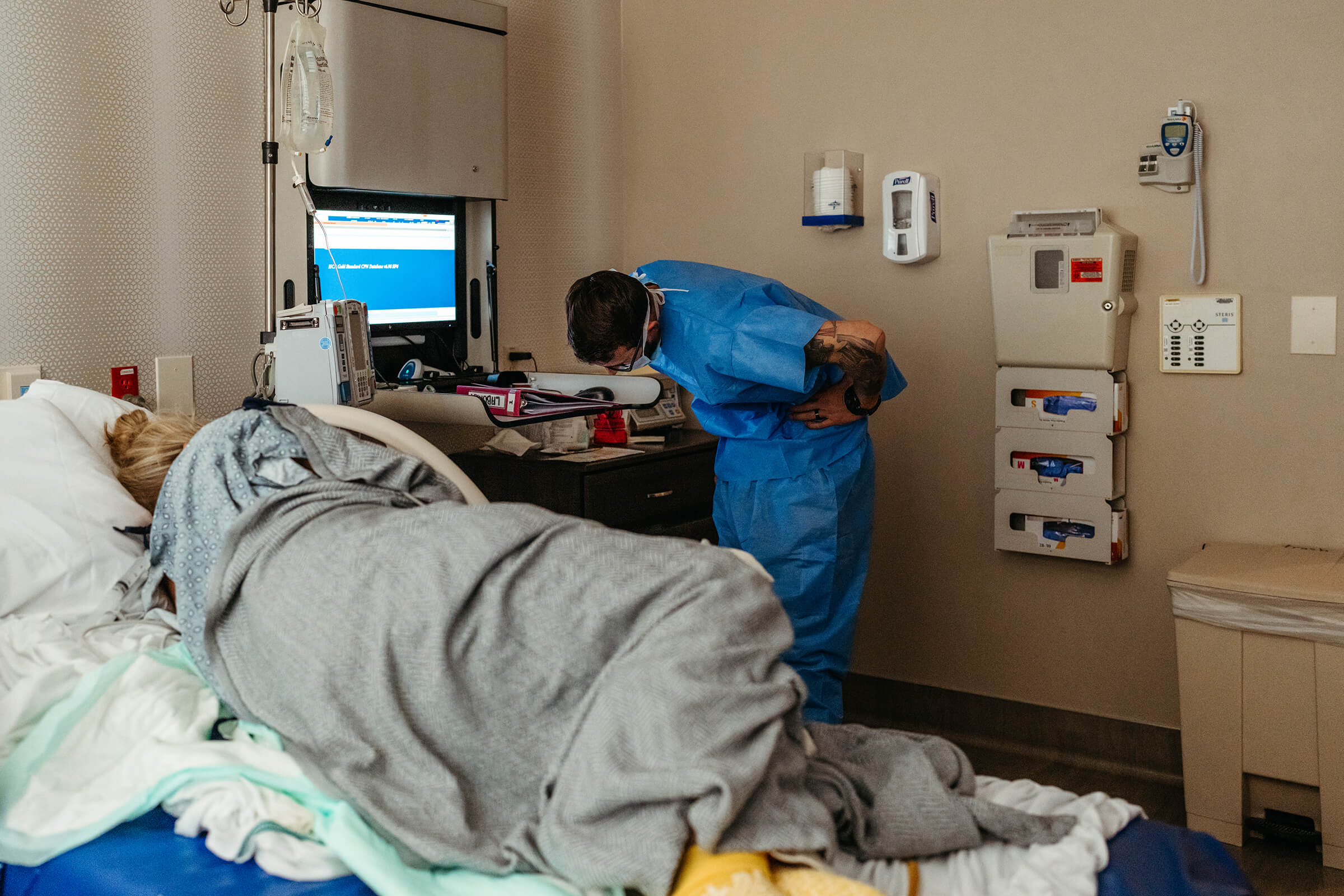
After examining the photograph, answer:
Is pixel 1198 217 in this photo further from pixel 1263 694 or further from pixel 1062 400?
pixel 1263 694

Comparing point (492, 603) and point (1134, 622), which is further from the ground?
point (492, 603)

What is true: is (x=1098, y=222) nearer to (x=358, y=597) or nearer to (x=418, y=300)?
(x=418, y=300)

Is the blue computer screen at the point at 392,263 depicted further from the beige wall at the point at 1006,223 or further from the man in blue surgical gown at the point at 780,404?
the beige wall at the point at 1006,223

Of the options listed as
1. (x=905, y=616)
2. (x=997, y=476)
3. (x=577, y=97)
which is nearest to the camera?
(x=997, y=476)

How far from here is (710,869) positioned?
1.18 metres

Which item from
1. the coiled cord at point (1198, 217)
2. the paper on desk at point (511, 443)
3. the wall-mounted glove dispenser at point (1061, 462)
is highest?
the coiled cord at point (1198, 217)

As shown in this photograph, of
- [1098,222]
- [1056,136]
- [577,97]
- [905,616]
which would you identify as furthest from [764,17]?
[905,616]

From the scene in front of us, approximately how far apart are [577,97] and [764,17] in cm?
65

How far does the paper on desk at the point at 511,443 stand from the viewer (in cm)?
294

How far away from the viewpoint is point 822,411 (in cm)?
257

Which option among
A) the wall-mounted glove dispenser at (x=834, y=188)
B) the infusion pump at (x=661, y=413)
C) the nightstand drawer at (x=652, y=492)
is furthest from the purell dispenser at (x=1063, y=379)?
the infusion pump at (x=661, y=413)

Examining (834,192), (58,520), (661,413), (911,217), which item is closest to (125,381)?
(58,520)

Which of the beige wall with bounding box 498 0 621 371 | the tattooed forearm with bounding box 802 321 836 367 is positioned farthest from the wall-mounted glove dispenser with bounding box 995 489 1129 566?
the beige wall with bounding box 498 0 621 371

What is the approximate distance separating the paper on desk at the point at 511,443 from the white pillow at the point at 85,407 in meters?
0.97
